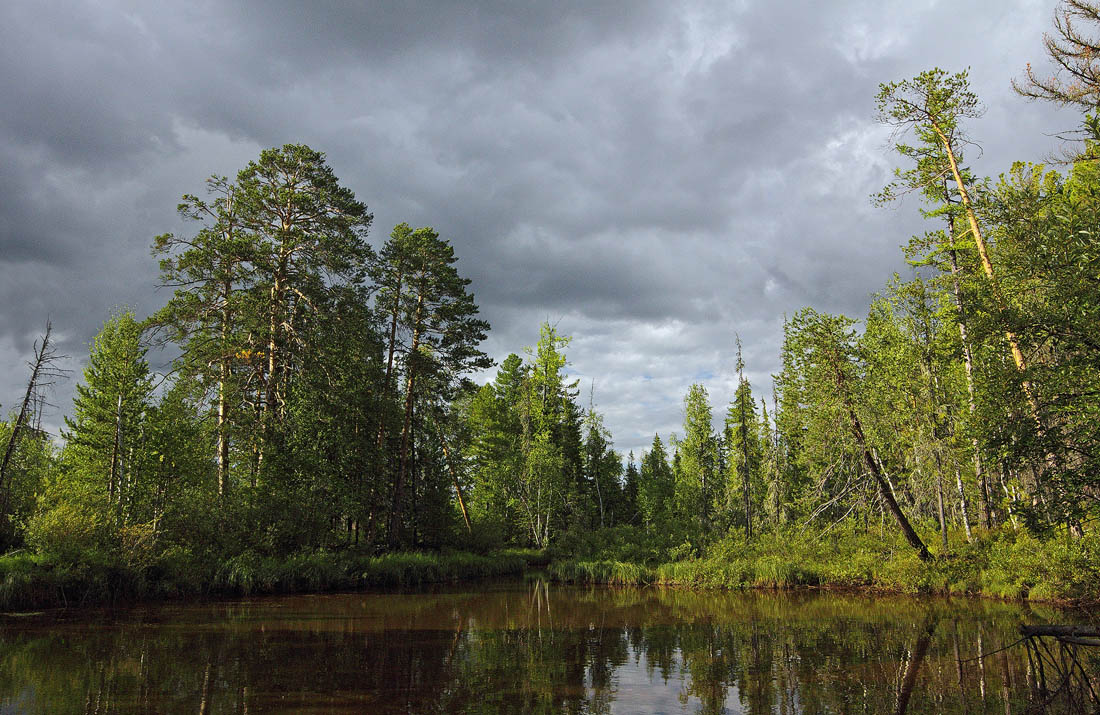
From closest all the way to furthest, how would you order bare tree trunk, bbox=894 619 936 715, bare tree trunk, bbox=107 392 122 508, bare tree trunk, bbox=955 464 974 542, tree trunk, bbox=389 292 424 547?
bare tree trunk, bbox=894 619 936 715 → bare tree trunk, bbox=955 464 974 542 → bare tree trunk, bbox=107 392 122 508 → tree trunk, bbox=389 292 424 547

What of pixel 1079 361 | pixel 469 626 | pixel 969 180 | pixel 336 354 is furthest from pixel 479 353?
pixel 1079 361

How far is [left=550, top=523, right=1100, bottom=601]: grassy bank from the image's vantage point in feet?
54.2

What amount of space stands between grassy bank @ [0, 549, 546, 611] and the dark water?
1455 millimetres

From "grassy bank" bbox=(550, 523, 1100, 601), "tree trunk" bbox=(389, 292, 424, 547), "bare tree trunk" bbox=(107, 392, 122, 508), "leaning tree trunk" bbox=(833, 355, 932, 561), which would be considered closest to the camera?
"grassy bank" bbox=(550, 523, 1100, 601)

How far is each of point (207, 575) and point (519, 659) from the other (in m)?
14.2

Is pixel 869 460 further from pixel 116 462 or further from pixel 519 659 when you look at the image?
pixel 116 462

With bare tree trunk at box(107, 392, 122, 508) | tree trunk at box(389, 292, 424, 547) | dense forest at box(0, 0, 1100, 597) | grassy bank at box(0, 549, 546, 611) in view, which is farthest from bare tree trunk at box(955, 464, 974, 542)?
bare tree trunk at box(107, 392, 122, 508)

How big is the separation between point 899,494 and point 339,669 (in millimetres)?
23690

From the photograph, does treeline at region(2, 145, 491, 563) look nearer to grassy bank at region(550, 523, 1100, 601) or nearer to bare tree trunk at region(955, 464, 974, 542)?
grassy bank at region(550, 523, 1100, 601)

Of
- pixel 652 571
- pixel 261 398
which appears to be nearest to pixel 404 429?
pixel 261 398

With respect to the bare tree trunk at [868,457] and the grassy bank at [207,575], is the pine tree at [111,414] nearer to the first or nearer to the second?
the grassy bank at [207,575]

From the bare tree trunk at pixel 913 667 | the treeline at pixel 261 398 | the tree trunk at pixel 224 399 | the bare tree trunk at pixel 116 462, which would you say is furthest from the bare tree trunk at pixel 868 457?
the bare tree trunk at pixel 116 462

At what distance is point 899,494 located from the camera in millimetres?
25359

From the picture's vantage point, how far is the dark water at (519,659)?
848cm
